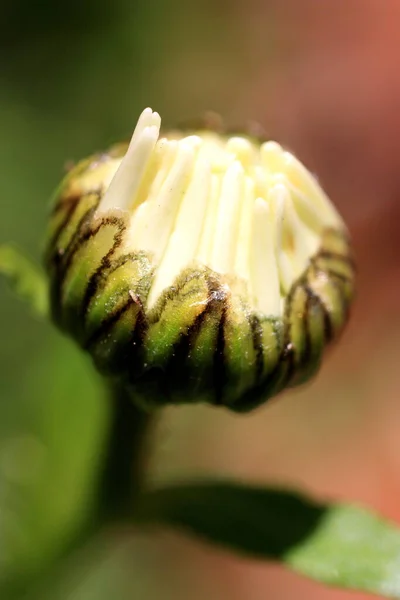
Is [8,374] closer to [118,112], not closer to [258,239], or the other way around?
[118,112]

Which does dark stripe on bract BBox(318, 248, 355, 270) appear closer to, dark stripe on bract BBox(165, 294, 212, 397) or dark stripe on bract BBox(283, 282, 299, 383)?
dark stripe on bract BBox(283, 282, 299, 383)

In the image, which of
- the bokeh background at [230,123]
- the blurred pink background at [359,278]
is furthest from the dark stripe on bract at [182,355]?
the blurred pink background at [359,278]

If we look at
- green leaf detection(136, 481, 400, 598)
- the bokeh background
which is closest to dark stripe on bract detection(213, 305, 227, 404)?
green leaf detection(136, 481, 400, 598)

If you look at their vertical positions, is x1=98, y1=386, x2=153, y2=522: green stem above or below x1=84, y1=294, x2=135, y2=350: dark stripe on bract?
below

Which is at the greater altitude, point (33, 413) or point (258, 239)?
point (258, 239)

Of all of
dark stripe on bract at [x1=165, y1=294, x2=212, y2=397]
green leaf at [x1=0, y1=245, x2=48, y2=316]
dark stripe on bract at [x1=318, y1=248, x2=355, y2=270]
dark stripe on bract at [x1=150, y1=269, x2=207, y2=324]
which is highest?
dark stripe on bract at [x1=318, y1=248, x2=355, y2=270]

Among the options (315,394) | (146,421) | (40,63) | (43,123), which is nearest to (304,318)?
(146,421)

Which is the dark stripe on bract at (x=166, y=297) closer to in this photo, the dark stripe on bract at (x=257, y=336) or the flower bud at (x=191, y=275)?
the flower bud at (x=191, y=275)
